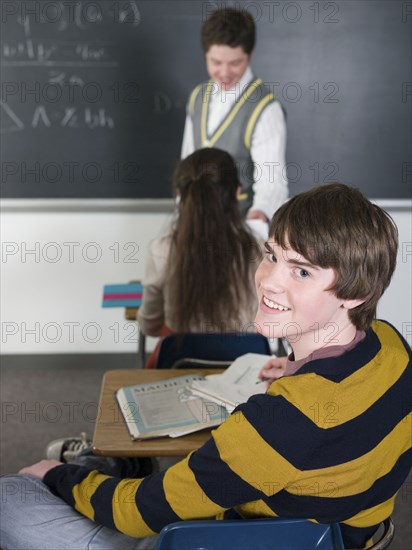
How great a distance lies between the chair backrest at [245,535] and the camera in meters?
1.31

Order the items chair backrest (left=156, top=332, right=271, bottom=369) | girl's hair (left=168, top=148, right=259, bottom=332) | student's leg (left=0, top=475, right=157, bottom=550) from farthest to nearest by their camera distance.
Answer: girl's hair (left=168, top=148, right=259, bottom=332), chair backrest (left=156, top=332, right=271, bottom=369), student's leg (left=0, top=475, right=157, bottom=550)

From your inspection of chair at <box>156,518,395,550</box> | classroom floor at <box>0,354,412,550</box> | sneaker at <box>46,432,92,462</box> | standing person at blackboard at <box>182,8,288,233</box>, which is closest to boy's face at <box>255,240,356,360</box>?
chair at <box>156,518,395,550</box>

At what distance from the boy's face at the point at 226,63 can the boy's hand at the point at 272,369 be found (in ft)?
5.67

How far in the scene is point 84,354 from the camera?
13.5 ft

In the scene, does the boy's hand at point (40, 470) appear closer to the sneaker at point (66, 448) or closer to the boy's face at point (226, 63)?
the sneaker at point (66, 448)

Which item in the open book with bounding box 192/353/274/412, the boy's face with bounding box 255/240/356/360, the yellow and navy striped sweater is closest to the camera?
the yellow and navy striped sweater

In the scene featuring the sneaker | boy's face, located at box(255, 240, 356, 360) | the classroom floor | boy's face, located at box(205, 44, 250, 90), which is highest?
boy's face, located at box(205, 44, 250, 90)

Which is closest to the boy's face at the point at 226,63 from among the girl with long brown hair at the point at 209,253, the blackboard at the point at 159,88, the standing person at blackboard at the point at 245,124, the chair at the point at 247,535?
the standing person at blackboard at the point at 245,124

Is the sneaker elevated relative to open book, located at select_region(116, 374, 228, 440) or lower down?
lower down

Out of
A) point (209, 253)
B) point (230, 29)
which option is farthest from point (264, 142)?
point (209, 253)

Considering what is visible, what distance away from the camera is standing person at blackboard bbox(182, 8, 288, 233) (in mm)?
3297

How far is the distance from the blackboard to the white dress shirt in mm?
271

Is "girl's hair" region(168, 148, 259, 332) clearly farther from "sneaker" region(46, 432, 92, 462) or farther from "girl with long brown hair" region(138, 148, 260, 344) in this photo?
"sneaker" region(46, 432, 92, 462)

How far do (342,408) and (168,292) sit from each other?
1.21 m
